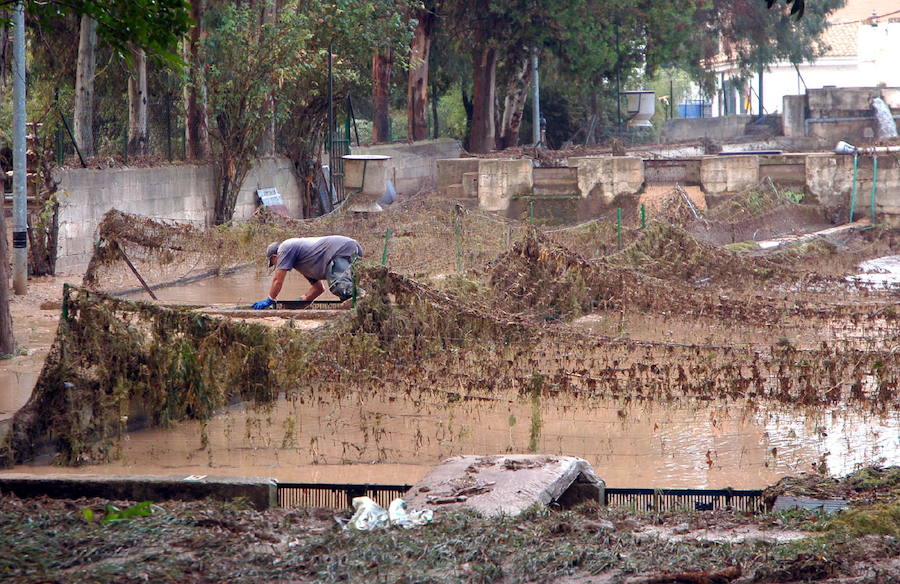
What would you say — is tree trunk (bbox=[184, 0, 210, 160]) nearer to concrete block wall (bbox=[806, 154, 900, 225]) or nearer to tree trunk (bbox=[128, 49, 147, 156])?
tree trunk (bbox=[128, 49, 147, 156])

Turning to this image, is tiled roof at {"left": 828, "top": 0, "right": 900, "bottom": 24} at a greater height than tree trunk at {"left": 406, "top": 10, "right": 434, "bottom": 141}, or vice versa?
tiled roof at {"left": 828, "top": 0, "right": 900, "bottom": 24}

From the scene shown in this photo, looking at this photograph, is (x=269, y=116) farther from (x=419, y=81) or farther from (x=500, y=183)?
(x=419, y=81)

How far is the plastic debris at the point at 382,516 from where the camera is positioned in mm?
6160

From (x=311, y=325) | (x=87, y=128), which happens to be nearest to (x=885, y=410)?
(x=311, y=325)

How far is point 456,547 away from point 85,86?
16791 mm

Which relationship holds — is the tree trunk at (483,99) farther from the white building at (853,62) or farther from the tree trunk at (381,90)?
the white building at (853,62)

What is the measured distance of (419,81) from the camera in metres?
32.3

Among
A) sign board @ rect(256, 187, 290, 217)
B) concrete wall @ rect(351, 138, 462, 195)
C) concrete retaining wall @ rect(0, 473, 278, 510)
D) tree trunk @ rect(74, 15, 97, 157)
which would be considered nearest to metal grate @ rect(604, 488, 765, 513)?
concrete retaining wall @ rect(0, 473, 278, 510)

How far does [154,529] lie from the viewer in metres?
5.81

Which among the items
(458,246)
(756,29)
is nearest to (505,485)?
(458,246)

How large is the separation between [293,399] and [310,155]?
1741 centimetres

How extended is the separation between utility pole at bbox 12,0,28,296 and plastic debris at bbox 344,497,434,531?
10470 mm

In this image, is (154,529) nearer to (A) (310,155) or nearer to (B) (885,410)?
(B) (885,410)

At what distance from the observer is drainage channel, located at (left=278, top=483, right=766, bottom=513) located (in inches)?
267
